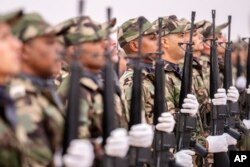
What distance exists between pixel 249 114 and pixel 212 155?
0.56 metres

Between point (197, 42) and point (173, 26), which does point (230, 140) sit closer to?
point (197, 42)

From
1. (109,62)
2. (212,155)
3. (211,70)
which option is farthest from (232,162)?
(109,62)

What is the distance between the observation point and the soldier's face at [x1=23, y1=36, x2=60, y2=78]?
2865 millimetres

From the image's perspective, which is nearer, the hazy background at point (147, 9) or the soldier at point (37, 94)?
the soldier at point (37, 94)

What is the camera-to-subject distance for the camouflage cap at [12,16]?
9.20 feet

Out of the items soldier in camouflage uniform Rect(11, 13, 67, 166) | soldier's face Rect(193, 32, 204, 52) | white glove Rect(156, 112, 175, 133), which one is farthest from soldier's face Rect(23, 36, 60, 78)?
soldier's face Rect(193, 32, 204, 52)

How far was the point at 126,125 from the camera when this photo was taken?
3582mm

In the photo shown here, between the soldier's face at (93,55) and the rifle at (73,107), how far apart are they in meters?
0.27

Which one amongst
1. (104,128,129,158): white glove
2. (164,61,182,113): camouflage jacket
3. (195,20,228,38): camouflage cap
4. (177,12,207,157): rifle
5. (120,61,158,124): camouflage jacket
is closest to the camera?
(104,128,129,158): white glove

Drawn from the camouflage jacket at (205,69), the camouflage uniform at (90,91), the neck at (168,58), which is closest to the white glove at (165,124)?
the camouflage uniform at (90,91)

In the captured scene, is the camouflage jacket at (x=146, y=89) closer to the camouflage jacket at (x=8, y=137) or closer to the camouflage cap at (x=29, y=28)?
the camouflage cap at (x=29, y=28)

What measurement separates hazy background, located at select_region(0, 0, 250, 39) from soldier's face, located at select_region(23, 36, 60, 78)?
52cm

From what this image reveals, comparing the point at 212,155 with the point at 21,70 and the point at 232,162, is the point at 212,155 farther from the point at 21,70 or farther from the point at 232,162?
the point at 21,70

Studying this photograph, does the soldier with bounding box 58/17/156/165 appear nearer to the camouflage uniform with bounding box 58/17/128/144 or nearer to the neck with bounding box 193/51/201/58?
the camouflage uniform with bounding box 58/17/128/144
